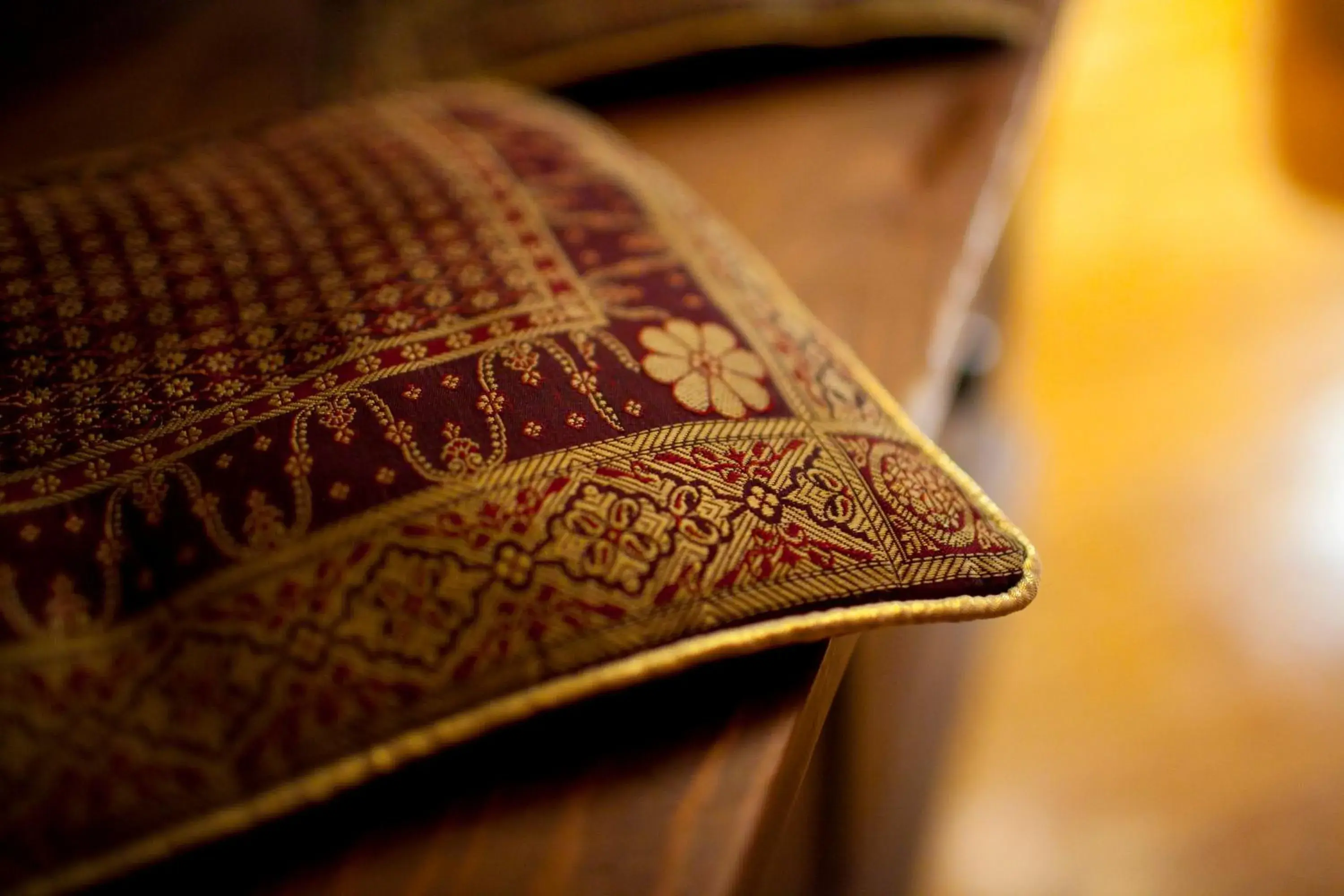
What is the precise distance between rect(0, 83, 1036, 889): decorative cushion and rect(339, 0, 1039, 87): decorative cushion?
49 cm

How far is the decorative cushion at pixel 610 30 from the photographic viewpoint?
943 millimetres

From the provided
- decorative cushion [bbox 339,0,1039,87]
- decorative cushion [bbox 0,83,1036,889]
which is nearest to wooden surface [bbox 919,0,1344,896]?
decorative cushion [bbox 339,0,1039,87]

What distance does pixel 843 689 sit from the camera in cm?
70

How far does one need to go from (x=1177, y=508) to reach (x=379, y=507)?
0.99 meters

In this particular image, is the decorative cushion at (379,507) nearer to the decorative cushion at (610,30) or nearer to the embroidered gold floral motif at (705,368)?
the embroidered gold floral motif at (705,368)

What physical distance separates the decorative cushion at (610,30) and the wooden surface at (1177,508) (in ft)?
0.74

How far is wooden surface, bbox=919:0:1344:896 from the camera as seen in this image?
2.77 feet

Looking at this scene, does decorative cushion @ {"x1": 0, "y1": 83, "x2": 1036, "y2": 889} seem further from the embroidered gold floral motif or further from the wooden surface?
the wooden surface

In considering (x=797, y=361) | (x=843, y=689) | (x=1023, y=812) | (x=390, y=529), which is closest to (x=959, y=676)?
(x=1023, y=812)

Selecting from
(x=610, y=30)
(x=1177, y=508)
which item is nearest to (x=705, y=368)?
(x=610, y=30)

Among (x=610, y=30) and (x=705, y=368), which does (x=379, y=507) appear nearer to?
(x=705, y=368)

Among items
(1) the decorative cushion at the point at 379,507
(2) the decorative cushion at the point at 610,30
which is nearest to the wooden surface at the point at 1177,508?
(2) the decorative cushion at the point at 610,30

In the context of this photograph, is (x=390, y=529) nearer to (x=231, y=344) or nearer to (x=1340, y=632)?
(x=231, y=344)

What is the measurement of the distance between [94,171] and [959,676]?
0.86 m
